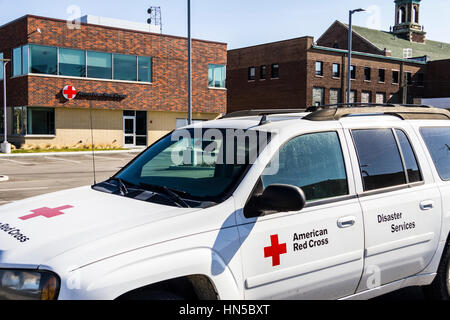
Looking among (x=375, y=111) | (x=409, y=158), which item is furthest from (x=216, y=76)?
(x=409, y=158)

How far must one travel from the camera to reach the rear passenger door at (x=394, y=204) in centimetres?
383

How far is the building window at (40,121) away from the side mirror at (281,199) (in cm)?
3182

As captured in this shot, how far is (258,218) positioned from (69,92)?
30.4 m

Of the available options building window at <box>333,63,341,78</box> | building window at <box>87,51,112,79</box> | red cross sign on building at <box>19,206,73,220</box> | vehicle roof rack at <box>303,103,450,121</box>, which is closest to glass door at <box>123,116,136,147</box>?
building window at <box>87,51,112,79</box>

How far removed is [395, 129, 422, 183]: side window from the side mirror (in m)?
1.59

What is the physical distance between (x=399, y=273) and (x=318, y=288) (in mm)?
A: 932

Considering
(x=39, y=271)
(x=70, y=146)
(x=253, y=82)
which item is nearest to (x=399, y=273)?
(x=39, y=271)

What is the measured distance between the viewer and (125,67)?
35.9 m

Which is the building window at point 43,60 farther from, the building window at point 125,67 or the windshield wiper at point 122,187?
the windshield wiper at point 122,187

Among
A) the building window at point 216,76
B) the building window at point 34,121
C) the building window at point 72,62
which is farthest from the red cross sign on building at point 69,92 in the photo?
the building window at point 216,76

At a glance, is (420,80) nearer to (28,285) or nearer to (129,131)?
(129,131)

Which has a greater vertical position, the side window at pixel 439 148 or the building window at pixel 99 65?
the building window at pixel 99 65
